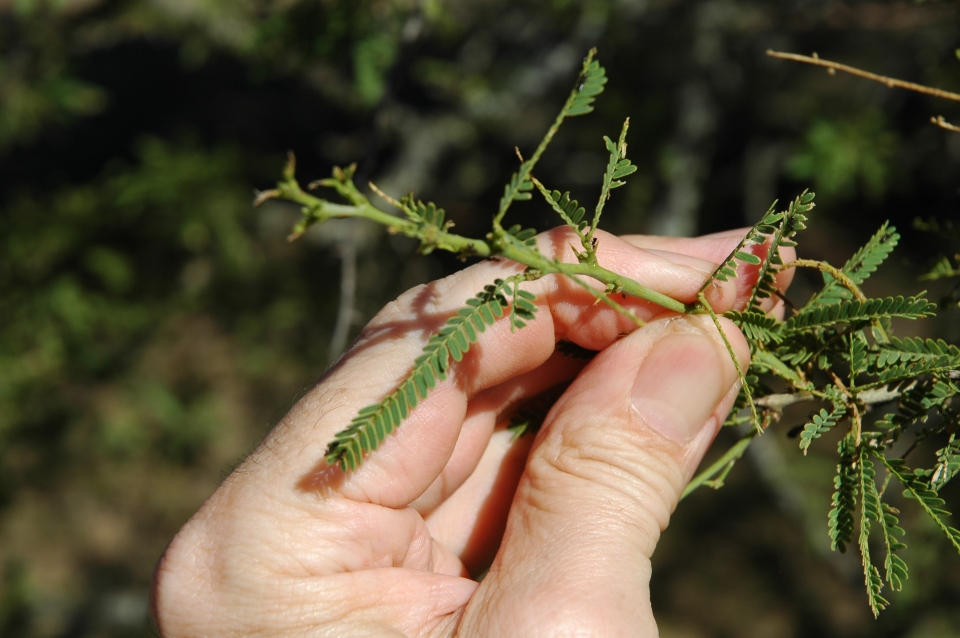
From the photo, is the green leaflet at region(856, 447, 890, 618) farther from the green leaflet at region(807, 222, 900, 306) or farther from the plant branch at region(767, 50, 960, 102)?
the plant branch at region(767, 50, 960, 102)

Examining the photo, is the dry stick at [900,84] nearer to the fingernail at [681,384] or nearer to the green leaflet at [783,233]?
the green leaflet at [783,233]

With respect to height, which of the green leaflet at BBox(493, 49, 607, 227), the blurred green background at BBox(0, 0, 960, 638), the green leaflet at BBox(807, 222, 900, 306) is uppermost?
the green leaflet at BBox(493, 49, 607, 227)

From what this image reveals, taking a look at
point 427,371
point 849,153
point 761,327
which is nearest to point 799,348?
point 761,327

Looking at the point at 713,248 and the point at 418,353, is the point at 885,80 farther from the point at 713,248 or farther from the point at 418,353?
the point at 418,353

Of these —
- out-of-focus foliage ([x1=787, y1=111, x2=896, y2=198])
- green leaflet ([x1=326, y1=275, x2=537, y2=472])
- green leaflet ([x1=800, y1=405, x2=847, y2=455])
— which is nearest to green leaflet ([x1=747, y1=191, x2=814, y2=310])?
green leaflet ([x1=800, y1=405, x2=847, y2=455])

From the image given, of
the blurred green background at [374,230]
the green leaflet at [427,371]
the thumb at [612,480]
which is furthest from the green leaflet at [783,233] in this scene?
the blurred green background at [374,230]

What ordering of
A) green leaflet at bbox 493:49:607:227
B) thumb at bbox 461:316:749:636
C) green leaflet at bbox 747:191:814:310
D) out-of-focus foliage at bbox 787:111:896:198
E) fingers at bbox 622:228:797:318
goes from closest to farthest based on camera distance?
green leaflet at bbox 493:49:607:227 < green leaflet at bbox 747:191:814:310 < thumb at bbox 461:316:749:636 < fingers at bbox 622:228:797:318 < out-of-focus foliage at bbox 787:111:896:198
